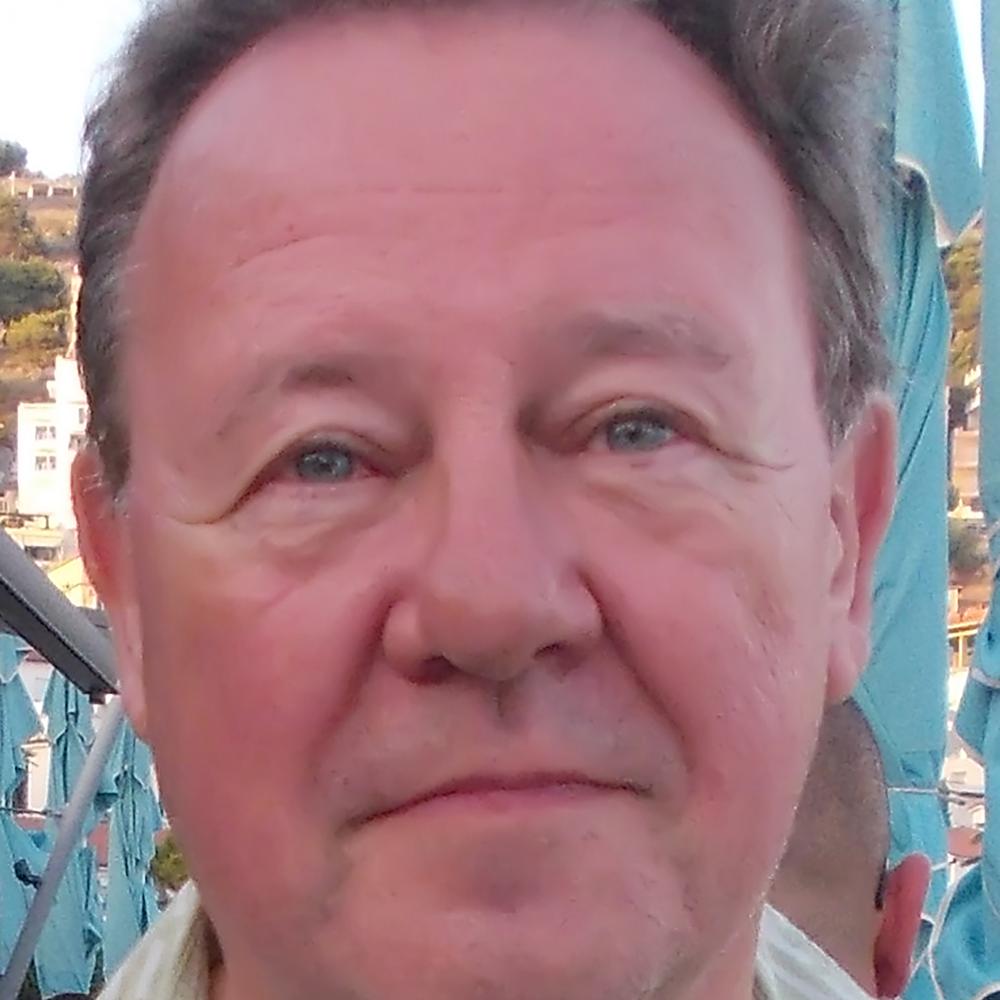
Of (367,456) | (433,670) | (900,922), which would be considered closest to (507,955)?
(433,670)

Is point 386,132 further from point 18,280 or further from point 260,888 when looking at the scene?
point 18,280

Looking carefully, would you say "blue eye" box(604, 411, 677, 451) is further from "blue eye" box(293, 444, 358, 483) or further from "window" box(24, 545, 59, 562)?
"window" box(24, 545, 59, 562)

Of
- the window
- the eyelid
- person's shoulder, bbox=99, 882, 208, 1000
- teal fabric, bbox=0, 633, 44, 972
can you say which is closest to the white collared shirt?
person's shoulder, bbox=99, 882, 208, 1000

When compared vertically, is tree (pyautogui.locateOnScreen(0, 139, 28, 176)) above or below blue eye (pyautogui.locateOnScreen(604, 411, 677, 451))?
above

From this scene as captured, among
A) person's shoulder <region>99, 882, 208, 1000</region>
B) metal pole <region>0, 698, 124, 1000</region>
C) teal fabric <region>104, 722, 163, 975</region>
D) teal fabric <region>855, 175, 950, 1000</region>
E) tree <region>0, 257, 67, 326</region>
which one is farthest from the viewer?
teal fabric <region>104, 722, 163, 975</region>

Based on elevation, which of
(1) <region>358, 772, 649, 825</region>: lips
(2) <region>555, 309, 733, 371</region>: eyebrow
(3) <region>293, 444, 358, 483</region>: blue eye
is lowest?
(1) <region>358, 772, 649, 825</region>: lips

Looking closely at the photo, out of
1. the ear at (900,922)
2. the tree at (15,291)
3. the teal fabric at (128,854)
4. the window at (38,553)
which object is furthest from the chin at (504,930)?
the teal fabric at (128,854)

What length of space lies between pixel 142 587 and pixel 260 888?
0.64ft

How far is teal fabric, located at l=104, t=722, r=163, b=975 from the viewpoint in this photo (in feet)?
14.2

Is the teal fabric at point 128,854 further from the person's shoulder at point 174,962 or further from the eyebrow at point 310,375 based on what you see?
the eyebrow at point 310,375

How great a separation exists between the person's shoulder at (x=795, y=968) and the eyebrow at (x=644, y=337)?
52 centimetres

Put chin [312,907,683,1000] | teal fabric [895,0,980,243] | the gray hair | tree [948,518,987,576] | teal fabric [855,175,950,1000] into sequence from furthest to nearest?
teal fabric [855,175,950,1000] < teal fabric [895,0,980,243] < tree [948,518,987,576] < the gray hair < chin [312,907,683,1000]

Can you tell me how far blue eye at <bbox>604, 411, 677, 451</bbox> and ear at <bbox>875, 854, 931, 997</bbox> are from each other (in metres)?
0.98

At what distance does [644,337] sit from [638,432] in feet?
0.16
